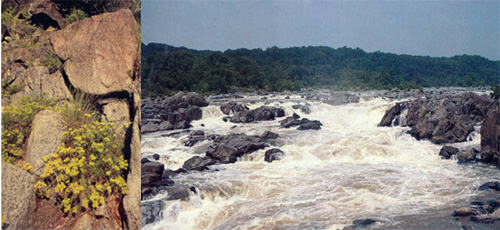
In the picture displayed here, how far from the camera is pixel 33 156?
1.91 meters

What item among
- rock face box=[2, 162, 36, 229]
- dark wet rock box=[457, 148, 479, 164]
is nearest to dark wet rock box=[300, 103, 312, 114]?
dark wet rock box=[457, 148, 479, 164]

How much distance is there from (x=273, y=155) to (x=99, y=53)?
16.8 feet

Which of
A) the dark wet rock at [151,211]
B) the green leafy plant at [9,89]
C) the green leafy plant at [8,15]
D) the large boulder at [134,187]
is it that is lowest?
the dark wet rock at [151,211]

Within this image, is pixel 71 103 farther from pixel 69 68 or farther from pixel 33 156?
pixel 33 156

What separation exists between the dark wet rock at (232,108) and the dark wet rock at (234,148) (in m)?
4.58

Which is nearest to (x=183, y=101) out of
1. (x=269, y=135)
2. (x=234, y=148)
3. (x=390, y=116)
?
(x=269, y=135)

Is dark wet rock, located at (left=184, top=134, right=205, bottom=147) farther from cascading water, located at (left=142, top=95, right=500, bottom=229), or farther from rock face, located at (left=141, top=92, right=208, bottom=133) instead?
rock face, located at (left=141, top=92, right=208, bottom=133)

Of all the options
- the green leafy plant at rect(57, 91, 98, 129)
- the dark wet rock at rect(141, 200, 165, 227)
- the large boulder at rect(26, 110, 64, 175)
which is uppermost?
the green leafy plant at rect(57, 91, 98, 129)

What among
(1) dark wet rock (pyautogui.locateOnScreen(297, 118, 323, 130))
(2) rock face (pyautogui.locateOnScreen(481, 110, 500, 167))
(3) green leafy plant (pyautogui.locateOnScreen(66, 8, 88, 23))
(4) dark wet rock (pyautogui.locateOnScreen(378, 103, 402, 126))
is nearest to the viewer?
(3) green leafy plant (pyautogui.locateOnScreen(66, 8, 88, 23))

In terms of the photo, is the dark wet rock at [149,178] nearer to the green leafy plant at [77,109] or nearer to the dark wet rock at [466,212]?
the green leafy plant at [77,109]

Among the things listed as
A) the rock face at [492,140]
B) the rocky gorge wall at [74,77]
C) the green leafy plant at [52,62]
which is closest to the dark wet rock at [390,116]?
the rock face at [492,140]

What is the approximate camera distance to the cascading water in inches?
158

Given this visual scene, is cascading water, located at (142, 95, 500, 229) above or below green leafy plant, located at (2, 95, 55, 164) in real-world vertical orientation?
below

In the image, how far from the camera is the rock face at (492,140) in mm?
6207
